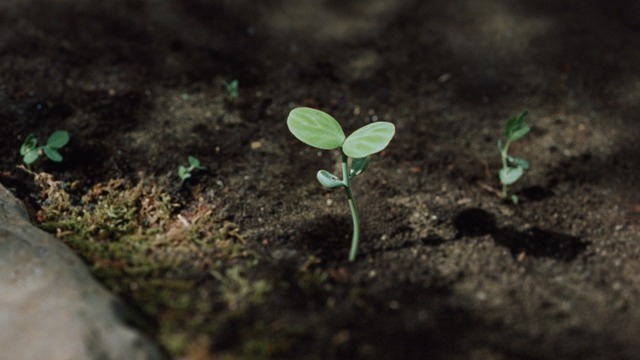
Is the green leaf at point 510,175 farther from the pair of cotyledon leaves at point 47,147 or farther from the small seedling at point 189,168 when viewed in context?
the pair of cotyledon leaves at point 47,147

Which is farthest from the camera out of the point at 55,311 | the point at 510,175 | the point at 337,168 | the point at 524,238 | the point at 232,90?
the point at 232,90

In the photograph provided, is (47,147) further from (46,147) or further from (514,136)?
(514,136)

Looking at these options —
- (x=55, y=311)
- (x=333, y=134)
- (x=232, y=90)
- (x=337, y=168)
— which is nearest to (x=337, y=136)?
(x=333, y=134)

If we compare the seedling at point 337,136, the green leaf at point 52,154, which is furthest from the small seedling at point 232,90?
the seedling at point 337,136

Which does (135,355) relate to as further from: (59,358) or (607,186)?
(607,186)

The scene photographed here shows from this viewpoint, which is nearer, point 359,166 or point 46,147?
point 359,166

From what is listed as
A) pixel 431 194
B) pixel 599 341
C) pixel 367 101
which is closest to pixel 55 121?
pixel 367 101
